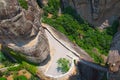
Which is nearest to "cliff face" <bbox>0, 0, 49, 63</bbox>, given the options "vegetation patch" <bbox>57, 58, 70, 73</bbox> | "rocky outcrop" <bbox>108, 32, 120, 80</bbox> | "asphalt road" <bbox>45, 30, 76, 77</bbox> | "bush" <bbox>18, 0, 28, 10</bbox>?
"bush" <bbox>18, 0, 28, 10</bbox>

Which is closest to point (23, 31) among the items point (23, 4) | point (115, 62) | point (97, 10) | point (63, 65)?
point (23, 4)

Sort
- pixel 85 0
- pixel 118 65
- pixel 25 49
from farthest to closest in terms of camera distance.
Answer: pixel 85 0, pixel 25 49, pixel 118 65

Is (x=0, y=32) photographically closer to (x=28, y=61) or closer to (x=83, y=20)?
(x=28, y=61)

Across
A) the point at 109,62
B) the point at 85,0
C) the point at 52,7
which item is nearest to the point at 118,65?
the point at 109,62

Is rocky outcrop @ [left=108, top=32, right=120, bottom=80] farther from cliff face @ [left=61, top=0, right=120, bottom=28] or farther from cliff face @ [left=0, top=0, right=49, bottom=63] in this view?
cliff face @ [left=61, top=0, right=120, bottom=28]

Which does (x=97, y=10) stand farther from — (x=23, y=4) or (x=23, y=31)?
(x=23, y=31)

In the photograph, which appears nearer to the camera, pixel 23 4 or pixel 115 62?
pixel 115 62

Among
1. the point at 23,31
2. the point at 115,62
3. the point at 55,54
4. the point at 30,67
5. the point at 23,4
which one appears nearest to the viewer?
the point at 115,62
